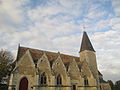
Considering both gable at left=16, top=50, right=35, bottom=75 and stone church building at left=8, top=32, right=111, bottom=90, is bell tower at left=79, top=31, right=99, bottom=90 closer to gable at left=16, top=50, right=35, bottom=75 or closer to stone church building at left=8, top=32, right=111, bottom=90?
stone church building at left=8, top=32, right=111, bottom=90

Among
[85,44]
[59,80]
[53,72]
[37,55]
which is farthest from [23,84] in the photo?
[85,44]

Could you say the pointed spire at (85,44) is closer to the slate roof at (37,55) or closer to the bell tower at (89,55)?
the bell tower at (89,55)

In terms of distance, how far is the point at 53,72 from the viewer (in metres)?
25.6

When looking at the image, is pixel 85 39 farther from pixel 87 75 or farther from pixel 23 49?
pixel 23 49

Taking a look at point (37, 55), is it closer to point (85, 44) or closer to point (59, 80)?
point (59, 80)

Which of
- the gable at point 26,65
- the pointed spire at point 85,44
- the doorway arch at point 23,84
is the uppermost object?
the pointed spire at point 85,44

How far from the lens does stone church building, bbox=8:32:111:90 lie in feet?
74.6

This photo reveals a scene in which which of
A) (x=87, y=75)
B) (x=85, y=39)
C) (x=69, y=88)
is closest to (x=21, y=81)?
(x=69, y=88)

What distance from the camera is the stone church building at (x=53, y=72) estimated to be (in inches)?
895

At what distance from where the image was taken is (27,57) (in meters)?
24.6

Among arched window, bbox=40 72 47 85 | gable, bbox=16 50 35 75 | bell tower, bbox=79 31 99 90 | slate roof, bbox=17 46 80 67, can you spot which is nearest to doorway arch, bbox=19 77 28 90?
gable, bbox=16 50 35 75

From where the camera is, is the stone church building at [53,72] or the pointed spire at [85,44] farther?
the pointed spire at [85,44]

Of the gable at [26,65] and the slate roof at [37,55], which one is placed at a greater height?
the slate roof at [37,55]

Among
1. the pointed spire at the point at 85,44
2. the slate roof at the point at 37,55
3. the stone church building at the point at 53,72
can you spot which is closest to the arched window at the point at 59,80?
the stone church building at the point at 53,72
